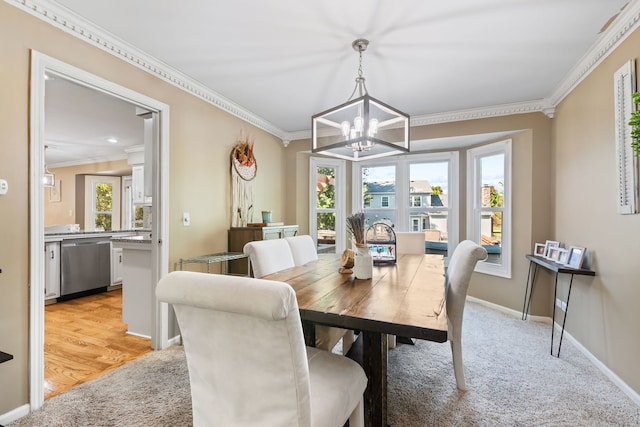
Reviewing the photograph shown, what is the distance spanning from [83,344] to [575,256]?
445cm

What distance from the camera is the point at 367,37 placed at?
2.09 meters

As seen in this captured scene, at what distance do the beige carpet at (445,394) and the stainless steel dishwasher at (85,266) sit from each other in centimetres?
253

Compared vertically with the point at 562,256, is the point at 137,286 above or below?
below

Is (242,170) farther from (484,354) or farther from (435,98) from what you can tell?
(484,354)

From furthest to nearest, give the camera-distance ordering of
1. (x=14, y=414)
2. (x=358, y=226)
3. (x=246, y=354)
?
1. (x=358, y=226)
2. (x=14, y=414)
3. (x=246, y=354)

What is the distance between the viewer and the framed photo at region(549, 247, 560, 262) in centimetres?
281

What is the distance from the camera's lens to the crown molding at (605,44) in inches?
73.5

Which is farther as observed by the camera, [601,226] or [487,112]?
[487,112]

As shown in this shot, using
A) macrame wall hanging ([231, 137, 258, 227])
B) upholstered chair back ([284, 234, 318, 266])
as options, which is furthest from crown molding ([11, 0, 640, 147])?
upholstered chair back ([284, 234, 318, 266])

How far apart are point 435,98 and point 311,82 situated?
1.41 metres

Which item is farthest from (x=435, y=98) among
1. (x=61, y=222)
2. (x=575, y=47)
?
(x=61, y=222)

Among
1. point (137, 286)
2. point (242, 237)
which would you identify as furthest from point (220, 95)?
point (137, 286)

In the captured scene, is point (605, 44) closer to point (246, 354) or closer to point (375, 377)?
point (375, 377)

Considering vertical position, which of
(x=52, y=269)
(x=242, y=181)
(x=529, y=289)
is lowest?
(x=529, y=289)
